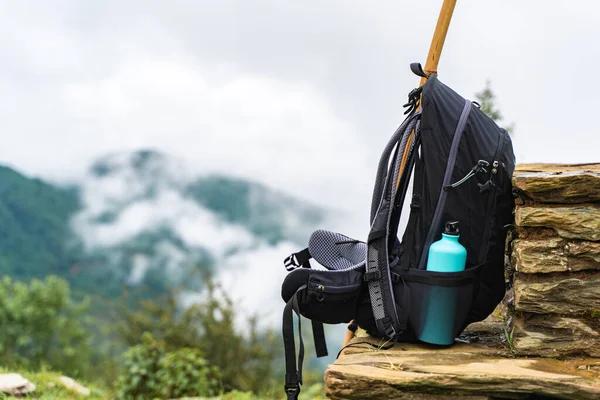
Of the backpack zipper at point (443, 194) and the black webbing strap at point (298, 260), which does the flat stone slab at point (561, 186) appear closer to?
the backpack zipper at point (443, 194)

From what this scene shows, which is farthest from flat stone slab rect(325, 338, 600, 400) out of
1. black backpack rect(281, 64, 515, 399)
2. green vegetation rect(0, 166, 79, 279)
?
green vegetation rect(0, 166, 79, 279)

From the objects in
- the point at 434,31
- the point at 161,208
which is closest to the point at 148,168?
the point at 161,208

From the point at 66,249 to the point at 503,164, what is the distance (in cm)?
5147

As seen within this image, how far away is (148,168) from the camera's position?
5612 centimetres

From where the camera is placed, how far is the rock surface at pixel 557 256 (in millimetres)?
2709

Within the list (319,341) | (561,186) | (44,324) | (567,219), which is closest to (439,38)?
(561,186)

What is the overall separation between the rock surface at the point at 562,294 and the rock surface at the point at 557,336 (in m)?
0.05

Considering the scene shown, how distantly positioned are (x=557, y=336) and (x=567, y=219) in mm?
550

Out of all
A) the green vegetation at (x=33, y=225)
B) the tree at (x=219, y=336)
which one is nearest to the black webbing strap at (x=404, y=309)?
the tree at (x=219, y=336)

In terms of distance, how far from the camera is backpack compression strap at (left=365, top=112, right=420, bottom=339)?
9.39ft

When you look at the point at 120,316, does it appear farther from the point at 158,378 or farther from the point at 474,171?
the point at 474,171

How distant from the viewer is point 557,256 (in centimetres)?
273

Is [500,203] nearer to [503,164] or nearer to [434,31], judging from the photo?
[503,164]

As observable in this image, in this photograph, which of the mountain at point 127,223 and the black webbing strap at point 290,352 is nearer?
the black webbing strap at point 290,352
